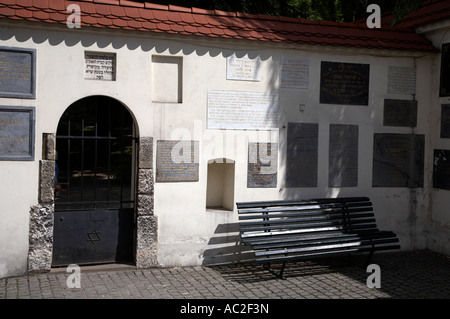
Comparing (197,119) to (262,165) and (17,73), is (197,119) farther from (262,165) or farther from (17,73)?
(17,73)

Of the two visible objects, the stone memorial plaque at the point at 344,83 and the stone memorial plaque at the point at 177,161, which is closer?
the stone memorial plaque at the point at 177,161

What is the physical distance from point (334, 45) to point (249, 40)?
4.25 ft

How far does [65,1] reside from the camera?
6438 millimetres

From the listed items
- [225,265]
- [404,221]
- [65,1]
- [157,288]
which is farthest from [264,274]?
[65,1]

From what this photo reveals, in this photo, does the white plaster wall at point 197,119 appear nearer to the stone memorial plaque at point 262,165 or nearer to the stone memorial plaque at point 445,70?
the stone memorial plaque at point 262,165

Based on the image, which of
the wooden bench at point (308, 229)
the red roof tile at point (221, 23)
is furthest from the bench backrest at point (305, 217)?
the red roof tile at point (221, 23)

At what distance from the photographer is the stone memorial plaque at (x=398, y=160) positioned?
7.96 meters

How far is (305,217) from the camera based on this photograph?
7273 millimetres

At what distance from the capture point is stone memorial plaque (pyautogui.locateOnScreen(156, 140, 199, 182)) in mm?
6852

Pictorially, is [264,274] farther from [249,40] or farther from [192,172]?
[249,40]

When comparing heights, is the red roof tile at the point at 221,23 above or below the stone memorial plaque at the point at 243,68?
above

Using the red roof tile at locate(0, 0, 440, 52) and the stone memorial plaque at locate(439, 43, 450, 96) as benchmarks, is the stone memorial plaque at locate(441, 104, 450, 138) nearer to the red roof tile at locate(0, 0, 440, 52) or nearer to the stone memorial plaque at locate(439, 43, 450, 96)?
the stone memorial plaque at locate(439, 43, 450, 96)

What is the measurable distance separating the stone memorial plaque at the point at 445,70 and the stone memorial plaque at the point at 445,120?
0.21 m

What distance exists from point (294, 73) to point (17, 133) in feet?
12.6
